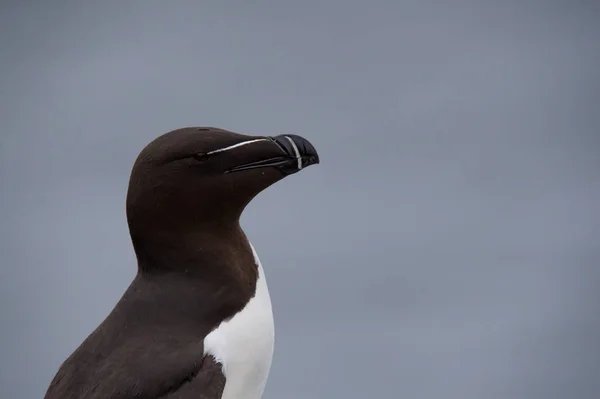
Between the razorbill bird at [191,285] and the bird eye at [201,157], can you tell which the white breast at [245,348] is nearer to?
the razorbill bird at [191,285]

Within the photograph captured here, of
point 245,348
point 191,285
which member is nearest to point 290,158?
point 191,285

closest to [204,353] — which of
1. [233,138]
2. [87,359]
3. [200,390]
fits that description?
[200,390]

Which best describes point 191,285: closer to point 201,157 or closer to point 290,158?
point 201,157

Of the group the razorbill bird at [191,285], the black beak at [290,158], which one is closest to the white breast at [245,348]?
the razorbill bird at [191,285]

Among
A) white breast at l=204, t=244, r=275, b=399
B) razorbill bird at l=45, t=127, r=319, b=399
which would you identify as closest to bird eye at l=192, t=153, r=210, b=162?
razorbill bird at l=45, t=127, r=319, b=399

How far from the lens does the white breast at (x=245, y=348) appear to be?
4.46 meters

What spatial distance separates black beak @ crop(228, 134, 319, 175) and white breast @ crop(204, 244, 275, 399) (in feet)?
1.51

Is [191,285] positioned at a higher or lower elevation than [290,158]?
lower

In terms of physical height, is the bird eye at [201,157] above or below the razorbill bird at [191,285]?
above

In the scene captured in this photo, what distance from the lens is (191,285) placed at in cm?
456

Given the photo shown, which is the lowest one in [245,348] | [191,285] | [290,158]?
[245,348]

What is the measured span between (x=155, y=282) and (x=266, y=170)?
1.78ft

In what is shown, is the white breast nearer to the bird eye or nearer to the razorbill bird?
the razorbill bird

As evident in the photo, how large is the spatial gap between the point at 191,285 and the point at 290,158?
55 centimetres
